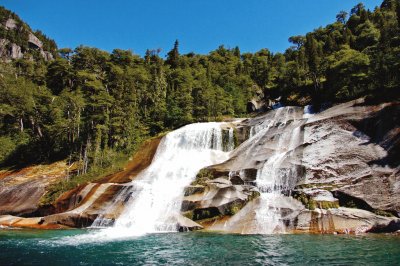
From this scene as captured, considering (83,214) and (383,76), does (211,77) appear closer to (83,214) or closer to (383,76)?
(383,76)

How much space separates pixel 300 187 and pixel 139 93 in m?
43.5

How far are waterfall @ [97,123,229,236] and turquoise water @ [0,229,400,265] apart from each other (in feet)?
16.4

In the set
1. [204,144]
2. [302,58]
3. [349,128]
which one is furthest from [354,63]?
[302,58]

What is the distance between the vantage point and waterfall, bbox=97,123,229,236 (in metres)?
25.3

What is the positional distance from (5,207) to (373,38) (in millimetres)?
72498

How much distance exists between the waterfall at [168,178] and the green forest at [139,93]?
8155 mm

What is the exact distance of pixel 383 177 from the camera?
72.9ft

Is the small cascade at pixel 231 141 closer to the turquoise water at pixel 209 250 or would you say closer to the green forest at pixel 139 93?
the green forest at pixel 139 93

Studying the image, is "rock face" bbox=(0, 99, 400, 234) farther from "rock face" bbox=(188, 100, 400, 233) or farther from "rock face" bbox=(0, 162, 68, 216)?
"rock face" bbox=(0, 162, 68, 216)

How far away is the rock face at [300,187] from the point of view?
2105cm

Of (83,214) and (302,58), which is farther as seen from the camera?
(302,58)

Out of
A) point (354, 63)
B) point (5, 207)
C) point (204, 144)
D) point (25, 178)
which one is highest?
point (354, 63)

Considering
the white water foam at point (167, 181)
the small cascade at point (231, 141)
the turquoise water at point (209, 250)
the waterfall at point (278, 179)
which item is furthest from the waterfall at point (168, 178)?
the waterfall at point (278, 179)

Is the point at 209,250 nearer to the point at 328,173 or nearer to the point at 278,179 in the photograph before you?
the point at 278,179
